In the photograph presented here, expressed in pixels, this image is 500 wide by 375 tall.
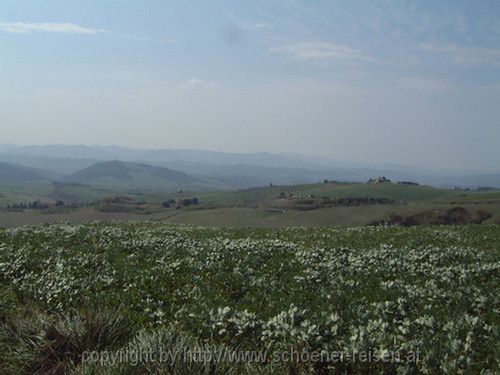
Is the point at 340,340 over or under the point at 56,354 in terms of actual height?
over

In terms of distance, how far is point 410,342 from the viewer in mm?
7922

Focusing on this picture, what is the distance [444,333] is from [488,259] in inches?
379

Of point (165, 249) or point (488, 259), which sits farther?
point (165, 249)

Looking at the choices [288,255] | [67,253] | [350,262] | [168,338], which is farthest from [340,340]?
[67,253]

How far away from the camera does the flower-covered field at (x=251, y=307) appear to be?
25.7 ft

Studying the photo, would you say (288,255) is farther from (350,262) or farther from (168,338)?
(168,338)

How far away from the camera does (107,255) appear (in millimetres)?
18516

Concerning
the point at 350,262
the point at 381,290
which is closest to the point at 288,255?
the point at 350,262

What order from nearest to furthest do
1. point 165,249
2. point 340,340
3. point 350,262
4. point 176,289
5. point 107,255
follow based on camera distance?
point 340,340 → point 176,289 → point 350,262 → point 107,255 → point 165,249

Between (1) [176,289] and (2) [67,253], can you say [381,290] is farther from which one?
(2) [67,253]

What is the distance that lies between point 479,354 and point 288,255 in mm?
11139

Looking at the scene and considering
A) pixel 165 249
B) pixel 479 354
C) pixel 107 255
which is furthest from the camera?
pixel 165 249

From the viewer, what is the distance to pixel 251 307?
11.5 metres

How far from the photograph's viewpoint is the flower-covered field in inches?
Result: 308
